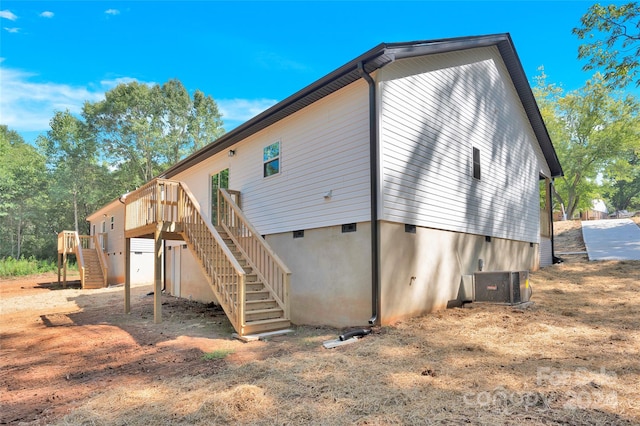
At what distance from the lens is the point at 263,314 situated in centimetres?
716

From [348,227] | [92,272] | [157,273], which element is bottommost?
[92,272]

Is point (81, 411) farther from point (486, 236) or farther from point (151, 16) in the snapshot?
point (151, 16)

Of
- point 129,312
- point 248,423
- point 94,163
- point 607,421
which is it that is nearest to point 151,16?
point 129,312

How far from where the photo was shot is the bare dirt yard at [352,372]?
3406 millimetres

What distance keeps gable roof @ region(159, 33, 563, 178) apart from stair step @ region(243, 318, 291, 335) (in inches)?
188

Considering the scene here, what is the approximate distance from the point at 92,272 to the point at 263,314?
18.5 m

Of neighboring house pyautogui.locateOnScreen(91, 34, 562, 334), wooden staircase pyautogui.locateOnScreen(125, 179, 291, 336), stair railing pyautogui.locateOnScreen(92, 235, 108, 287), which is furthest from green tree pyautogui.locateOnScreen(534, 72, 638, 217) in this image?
stair railing pyautogui.locateOnScreen(92, 235, 108, 287)

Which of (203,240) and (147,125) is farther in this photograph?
(147,125)

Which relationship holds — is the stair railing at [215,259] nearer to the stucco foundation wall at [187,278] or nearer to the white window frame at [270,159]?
the white window frame at [270,159]

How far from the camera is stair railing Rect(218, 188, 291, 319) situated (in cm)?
743

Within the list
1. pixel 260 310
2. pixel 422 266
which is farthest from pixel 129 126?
pixel 422 266

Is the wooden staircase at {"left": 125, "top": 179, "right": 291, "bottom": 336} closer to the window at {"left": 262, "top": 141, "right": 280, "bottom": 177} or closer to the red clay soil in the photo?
the red clay soil

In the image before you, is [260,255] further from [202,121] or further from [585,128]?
[202,121]

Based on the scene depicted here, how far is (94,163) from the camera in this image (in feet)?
103
